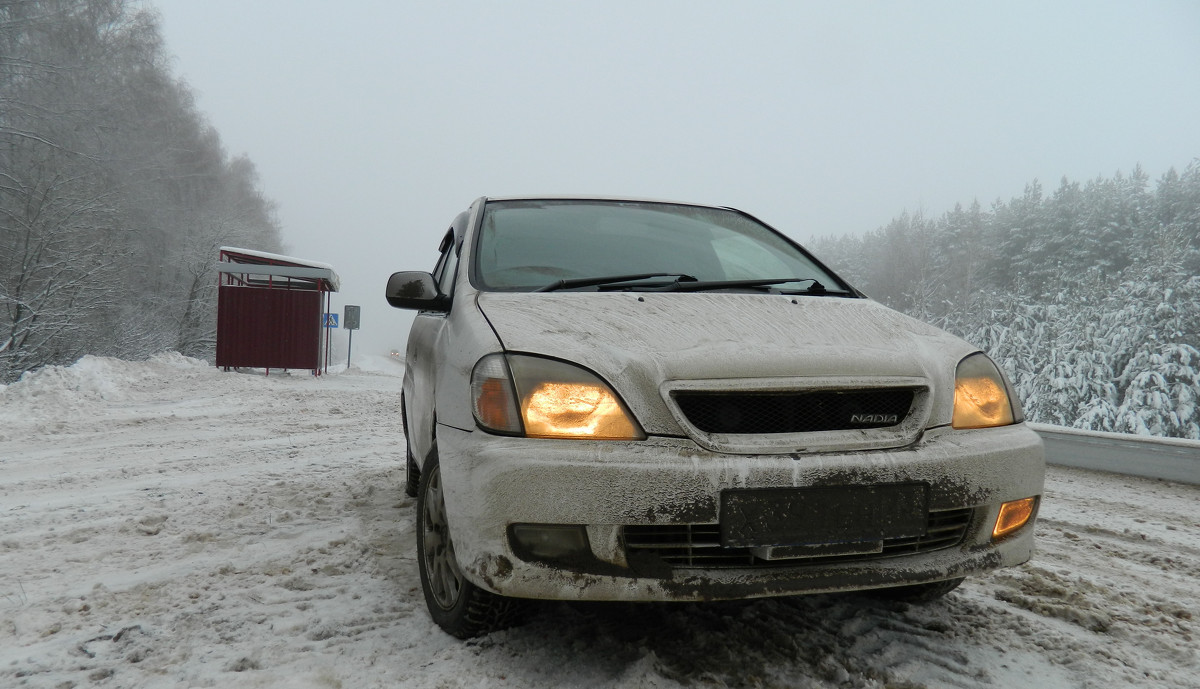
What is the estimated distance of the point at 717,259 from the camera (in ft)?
9.62

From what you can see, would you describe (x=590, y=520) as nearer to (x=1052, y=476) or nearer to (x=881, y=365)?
(x=881, y=365)

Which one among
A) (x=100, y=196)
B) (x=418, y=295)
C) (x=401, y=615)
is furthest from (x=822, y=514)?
(x=100, y=196)

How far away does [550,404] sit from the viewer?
175cm

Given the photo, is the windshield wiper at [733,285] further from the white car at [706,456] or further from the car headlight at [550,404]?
the car headlight at [550,404]

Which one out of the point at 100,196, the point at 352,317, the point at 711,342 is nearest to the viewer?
the point at 711,342

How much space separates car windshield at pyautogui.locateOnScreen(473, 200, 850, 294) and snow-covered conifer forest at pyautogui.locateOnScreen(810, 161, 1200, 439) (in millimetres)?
8735

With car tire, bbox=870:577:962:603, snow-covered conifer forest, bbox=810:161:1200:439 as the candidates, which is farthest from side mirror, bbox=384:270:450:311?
snow-covered conifer forest, bbox=810:161:1200:439

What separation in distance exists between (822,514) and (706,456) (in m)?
0.31

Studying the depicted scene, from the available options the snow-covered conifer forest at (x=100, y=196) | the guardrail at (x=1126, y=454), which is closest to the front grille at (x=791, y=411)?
the guardrail at (x=1126, y=454)

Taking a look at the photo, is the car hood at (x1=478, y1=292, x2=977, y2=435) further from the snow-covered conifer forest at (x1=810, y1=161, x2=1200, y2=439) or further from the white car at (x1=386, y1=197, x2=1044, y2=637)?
the snow-covered conifer forest at (x1=810, y1=161, x2=1200, y2=439)

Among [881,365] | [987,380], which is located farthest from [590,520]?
[987,380]

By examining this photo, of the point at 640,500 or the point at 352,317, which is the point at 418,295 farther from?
the point at 352,317

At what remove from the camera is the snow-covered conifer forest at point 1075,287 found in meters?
17.9

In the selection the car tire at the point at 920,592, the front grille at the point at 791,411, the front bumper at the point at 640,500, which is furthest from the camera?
the car tire at the point at 920,592
